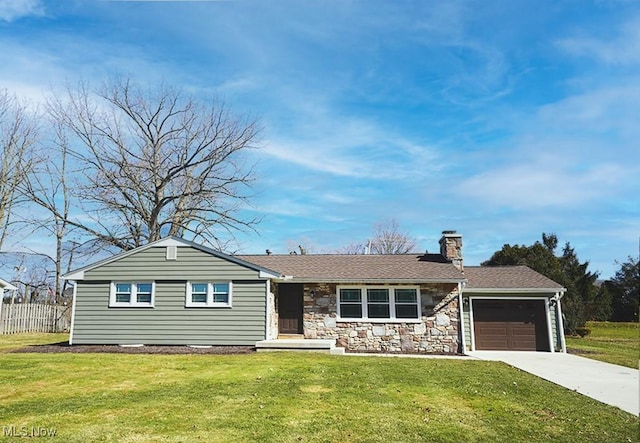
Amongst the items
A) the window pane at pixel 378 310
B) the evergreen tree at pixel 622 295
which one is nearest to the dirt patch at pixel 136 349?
the window pane at pixel 378 310

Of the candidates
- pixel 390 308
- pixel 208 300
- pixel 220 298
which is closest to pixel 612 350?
pixel 390 308

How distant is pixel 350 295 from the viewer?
16281 millimetres

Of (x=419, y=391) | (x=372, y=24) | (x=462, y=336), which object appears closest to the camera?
(x=419, y=391)

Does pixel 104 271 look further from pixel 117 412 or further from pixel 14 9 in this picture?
pixel 117 412

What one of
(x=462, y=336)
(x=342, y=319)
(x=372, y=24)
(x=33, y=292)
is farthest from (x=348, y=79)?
(x=33, y=292)

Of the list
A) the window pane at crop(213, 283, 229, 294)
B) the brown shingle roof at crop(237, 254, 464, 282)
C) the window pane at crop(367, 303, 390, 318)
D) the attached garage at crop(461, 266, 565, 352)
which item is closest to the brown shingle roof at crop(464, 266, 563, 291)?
the attached garage at crop(461, 266, 565, 352)

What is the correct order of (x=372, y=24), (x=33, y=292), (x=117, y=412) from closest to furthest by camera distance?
(x=117, y=412) < (x=372, y=24) < (x=33, y=292)

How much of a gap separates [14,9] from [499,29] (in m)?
11.5

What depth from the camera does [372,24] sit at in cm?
1055

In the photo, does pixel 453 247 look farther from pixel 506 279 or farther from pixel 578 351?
pixel 578 351

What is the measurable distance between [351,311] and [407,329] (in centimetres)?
210

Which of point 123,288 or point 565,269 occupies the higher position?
point 565,269

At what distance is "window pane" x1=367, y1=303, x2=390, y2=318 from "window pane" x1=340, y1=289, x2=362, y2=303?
49cm

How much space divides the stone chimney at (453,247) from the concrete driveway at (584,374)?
364cm
